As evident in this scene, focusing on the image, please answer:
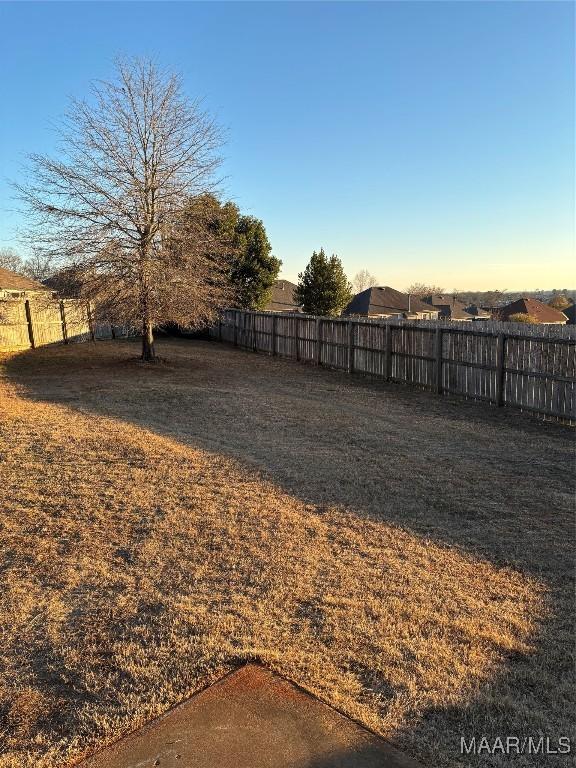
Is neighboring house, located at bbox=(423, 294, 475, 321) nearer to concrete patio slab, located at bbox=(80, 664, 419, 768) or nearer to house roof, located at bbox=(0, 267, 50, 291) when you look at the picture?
house roof, located at bbox=(0, 267, 50, 291)

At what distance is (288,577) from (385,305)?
148ft

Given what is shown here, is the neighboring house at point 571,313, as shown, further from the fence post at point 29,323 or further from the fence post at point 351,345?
the fence post at point 29,323

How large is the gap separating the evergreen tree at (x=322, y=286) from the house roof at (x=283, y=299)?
9.59 m

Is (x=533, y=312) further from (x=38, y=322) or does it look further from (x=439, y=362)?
(x=38, y=322)

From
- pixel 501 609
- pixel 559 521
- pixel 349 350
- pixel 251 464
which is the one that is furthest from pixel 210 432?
pixel 349 350

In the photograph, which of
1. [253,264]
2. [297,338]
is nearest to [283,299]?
[253,264]

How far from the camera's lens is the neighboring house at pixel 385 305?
46250 millimetres

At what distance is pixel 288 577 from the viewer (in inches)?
144

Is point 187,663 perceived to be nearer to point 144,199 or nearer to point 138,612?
point 138,612

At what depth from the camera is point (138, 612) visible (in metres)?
3.20

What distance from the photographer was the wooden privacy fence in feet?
30.5

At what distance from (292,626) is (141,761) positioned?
113cm

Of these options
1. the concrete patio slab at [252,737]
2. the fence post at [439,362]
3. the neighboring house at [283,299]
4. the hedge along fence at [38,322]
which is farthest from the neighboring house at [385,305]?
the concrete patio slab at [252,737]

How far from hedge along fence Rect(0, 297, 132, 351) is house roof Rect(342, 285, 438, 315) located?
2702cm
